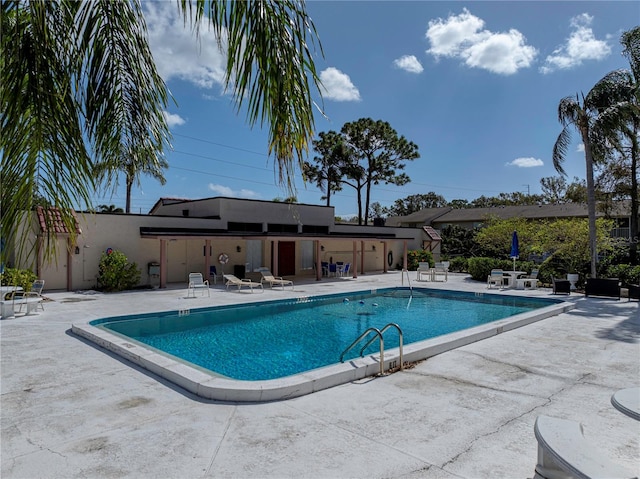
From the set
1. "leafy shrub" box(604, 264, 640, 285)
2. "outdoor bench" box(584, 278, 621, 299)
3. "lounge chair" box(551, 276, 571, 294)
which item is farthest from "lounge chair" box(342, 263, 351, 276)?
"leafy shrub" box(604, 264, 640, 285)

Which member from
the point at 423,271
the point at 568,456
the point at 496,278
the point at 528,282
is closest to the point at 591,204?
the point at 528,282

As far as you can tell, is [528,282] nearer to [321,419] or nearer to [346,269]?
[346,269]

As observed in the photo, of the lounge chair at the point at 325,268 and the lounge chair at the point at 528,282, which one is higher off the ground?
the lounge chair at the point at 325,268

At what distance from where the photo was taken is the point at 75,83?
Answer: 2.44 meters

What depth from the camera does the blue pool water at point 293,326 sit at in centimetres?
883

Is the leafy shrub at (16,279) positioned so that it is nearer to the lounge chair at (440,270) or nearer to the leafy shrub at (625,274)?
the lounge chair at (440,270)

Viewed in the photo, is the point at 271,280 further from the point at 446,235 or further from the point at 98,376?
the point at 446,235

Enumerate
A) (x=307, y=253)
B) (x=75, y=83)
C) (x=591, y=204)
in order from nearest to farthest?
(x=75, y=83) < (x=591, y=204) < (x=307, y=253)

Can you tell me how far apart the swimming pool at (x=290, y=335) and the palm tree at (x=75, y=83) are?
414cm

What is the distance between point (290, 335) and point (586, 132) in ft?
52.4

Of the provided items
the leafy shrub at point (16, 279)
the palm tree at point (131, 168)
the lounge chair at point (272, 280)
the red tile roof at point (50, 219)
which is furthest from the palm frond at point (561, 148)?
the leafy shrub at point (16, 279)

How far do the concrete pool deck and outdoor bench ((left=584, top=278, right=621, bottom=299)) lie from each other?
9062 millimetres

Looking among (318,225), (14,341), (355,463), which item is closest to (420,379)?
(355,463)

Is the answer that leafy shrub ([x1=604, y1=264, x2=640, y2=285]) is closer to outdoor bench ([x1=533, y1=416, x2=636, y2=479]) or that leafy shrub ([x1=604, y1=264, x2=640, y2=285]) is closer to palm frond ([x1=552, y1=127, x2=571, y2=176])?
palm frond ([x1=552, y1=127, x2=571, y2=176])
